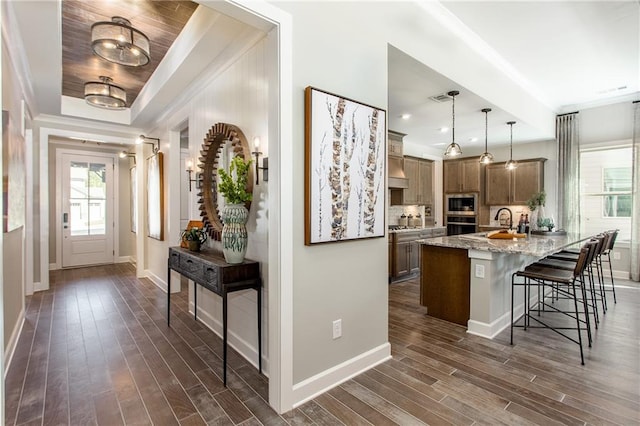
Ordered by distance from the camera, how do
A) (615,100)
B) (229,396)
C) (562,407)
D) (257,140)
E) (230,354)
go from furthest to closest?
1. (615,100)
2. (230,354)
3. (257,140)
4. (229,396)
5. (562,407)

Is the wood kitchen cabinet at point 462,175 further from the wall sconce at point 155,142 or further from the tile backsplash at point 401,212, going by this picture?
the wall sconce at point 155,142

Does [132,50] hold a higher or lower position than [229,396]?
higher

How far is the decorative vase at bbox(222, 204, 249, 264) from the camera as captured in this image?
8.46 ft

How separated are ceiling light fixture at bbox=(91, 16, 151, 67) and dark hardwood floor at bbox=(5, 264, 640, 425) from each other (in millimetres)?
2740

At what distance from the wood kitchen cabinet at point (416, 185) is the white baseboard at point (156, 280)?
4272 mm

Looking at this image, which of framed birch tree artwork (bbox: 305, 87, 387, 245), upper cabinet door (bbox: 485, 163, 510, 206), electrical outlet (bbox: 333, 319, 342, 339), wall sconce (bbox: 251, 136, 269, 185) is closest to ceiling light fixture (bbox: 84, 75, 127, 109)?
wall sconce (bbox: 251, 136, 269, 185)

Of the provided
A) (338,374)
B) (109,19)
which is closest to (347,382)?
(338,374)

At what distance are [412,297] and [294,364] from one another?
2.90 metres

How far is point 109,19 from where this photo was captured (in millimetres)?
3041

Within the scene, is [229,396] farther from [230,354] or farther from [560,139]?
[560,139]

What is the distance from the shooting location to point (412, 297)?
4637mm

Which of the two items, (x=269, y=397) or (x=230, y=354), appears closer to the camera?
(x=269, y=397)

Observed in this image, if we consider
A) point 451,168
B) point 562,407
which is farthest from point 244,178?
point 451,168

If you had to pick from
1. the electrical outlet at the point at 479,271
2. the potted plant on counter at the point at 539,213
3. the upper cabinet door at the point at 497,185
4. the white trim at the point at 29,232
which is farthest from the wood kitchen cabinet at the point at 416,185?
the white trim at the point at 29,232
